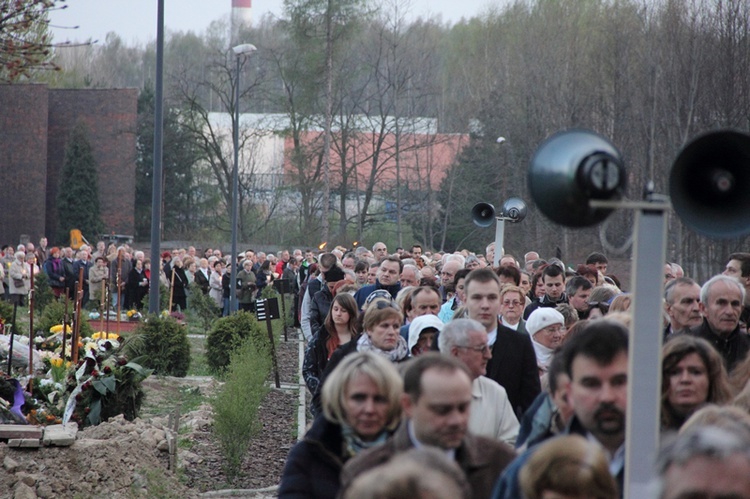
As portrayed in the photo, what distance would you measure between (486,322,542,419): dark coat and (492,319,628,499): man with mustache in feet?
9.49

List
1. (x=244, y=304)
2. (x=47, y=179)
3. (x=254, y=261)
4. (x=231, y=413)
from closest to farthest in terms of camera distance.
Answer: (x=231, y=413)
(x=244, y=304)
(x=254, y=261)
(x=47, y=179)

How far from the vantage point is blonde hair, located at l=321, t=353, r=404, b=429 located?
4.92 m

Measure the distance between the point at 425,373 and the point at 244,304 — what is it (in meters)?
27.5

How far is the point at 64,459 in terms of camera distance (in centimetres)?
1029

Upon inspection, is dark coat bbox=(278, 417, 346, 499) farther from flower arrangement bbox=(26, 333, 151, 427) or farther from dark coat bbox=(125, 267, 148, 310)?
dark coat bbox=(125, 267, 148, 310)

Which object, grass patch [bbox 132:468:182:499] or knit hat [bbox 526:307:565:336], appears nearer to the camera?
knit hat [bbox 526:307:565:336]

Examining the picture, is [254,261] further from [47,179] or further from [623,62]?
[47,179]

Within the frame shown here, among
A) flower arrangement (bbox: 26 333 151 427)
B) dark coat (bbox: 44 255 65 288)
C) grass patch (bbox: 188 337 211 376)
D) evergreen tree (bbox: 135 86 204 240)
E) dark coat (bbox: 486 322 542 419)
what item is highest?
evergreen tree (bbox: 135 86 204 240)

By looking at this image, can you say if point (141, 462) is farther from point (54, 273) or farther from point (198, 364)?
point (54, 273)

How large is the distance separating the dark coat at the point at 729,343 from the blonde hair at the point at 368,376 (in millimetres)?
3701

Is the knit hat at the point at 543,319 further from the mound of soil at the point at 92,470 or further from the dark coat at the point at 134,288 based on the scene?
the dark coat at the point at 134,288

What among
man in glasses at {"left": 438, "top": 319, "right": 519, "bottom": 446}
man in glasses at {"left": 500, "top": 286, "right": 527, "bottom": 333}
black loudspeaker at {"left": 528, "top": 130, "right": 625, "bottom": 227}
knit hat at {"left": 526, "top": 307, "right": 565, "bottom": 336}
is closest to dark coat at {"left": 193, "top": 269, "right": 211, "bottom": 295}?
man in glasses at {"left": 500, "top": 286, "right": 527, "bottom": 333}

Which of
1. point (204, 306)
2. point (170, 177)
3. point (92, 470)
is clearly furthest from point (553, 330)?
point (170, 177)

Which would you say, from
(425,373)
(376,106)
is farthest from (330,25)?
(425,373)
